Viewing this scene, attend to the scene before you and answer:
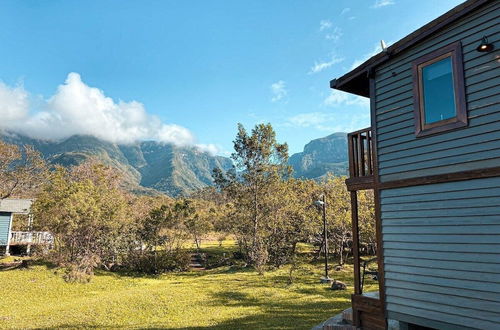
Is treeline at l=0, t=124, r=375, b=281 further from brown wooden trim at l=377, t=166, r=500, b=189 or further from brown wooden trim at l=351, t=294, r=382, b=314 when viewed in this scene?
brown wooden trim at l=377, t=166, r=500, b=189

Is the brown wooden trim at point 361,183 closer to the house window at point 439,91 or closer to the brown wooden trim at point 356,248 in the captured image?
the brown wooden trim at point 356,248

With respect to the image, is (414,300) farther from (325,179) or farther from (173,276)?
(325,179)

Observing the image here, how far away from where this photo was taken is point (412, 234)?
5758mm

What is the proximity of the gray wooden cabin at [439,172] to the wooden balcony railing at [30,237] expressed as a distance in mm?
22817

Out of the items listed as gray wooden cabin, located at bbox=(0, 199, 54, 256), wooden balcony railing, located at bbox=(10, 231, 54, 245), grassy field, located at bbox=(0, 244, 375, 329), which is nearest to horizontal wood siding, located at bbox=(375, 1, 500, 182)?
grassy field, located at bbox=(0, 244, 375, 329)

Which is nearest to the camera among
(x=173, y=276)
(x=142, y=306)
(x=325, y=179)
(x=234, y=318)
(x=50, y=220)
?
(x=234, y=318)

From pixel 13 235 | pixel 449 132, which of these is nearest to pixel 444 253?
pixel 449 132

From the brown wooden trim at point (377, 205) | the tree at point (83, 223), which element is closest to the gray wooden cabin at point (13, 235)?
the tree at point (83, 223)

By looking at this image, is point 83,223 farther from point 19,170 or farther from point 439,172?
point 439,172

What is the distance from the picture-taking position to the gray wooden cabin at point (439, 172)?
483 cm

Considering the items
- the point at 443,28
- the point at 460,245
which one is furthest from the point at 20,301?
the point at 443,28

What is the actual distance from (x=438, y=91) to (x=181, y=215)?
1972 cm

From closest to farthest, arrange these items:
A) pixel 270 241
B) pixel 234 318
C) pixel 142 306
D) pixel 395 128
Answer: pixel 395 128
pixel 234 318
pixel 142 306
pixel 270 241

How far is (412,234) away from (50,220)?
18579 millimetres
